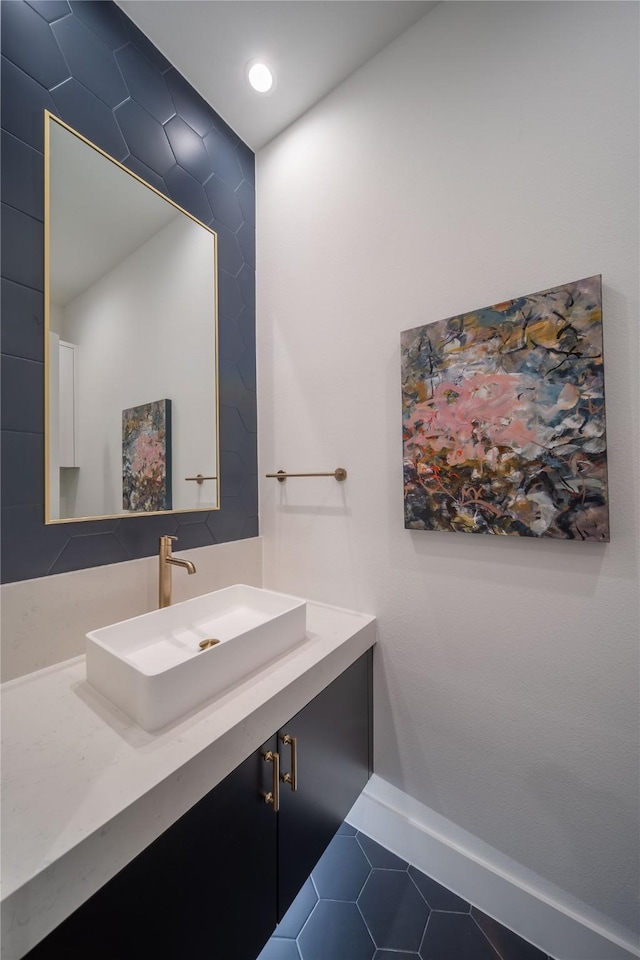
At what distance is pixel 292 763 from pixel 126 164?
1.78 meters

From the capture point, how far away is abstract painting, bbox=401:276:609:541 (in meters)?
0.88

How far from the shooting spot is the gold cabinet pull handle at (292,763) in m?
0.86

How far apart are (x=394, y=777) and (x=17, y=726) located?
3.74 ft

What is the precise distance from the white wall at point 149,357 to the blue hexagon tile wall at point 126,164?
7cm

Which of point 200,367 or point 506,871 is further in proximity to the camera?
point 200,367

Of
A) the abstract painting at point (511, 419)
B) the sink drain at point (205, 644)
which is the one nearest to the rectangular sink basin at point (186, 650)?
the sink drain at point (205, 644)

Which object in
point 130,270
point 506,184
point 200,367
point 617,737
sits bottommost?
point 617,737

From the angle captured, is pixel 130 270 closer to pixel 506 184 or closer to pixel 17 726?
pixel 506 184

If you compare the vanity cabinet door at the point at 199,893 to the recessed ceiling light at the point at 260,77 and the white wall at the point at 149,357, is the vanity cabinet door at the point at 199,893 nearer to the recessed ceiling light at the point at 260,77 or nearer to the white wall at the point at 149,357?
the white wall at the point at 149,357

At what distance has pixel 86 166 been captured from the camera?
104 cm

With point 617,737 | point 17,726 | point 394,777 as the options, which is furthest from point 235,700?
point 617,737

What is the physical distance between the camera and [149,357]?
1231 millimetres

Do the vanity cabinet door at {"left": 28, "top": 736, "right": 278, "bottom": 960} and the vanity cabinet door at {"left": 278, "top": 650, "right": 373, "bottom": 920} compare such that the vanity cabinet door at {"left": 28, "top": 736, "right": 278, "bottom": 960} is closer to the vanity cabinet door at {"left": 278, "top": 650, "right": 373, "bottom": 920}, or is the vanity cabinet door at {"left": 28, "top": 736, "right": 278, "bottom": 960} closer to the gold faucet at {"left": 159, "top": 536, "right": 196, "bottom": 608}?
the vanity cabinet door at {"left": 278, "top": 650, "right": 373, "bottom": 920}

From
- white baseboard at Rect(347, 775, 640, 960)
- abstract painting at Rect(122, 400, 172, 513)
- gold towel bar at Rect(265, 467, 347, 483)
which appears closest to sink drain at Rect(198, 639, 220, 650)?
abstract painting at Rect(122, 400, 172, 513)
